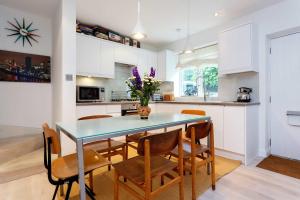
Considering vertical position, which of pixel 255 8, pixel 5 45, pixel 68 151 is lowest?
pixel 68 151

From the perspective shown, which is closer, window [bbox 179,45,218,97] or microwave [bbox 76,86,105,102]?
microwave [bbox 76,86,105,102]

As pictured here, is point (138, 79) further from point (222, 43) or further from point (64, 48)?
point (222, 43)

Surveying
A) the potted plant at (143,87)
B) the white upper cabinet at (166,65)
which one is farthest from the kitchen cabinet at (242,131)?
the white upper cabinet at (166,65)

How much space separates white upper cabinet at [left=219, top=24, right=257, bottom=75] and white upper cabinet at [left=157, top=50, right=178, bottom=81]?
5.08ft

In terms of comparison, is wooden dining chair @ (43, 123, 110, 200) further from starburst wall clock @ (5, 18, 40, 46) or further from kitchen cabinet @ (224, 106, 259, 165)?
starburst wall clock @ (5, 18, 40, 46)

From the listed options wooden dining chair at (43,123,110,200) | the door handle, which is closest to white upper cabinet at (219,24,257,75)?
the door handle

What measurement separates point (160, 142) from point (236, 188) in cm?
131

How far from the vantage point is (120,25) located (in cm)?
357

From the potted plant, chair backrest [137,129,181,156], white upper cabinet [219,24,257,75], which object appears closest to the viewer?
chair backrest [137,129,181,156]

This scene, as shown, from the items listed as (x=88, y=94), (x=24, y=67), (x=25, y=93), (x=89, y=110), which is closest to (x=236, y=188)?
(x=89, y=110)

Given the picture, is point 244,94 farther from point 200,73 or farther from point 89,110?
point 89,110

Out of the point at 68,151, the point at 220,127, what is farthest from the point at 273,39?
the point at 68,151

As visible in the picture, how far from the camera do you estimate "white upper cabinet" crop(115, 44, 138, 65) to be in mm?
3809

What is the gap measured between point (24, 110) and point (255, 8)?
4631 millimetres
